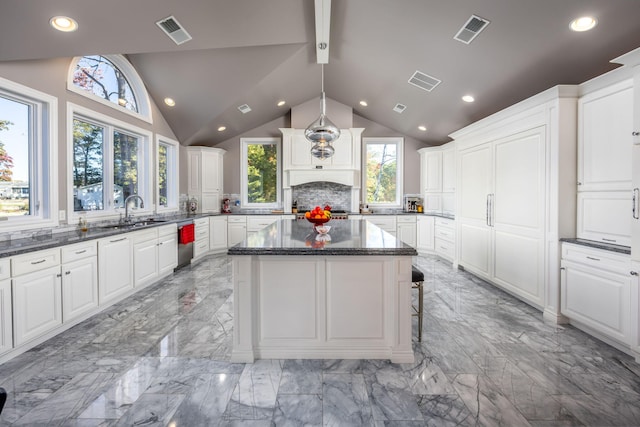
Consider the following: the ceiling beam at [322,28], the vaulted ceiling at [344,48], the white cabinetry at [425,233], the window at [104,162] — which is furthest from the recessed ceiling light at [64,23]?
the white cabinetry at [425,233]

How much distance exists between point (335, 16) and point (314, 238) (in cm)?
278

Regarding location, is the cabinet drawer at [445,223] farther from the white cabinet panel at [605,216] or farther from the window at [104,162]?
the window at [104,162]

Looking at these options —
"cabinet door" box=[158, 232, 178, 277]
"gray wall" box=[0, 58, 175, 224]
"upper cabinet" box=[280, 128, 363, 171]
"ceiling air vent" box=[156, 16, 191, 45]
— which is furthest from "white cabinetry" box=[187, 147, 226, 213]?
"ceiling air vent" box=[156, 16, 191, 45]

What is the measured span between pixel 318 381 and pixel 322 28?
12.3ft

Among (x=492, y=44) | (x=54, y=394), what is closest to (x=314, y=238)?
(x=54, y=394)

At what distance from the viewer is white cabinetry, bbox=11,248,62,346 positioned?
2.25 m

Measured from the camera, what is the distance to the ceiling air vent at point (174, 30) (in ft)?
9.42

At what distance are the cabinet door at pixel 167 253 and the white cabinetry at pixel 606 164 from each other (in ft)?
16.2

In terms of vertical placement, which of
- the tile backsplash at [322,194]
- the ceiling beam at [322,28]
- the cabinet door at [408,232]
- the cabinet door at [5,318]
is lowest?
the cabinet door at [5,318]

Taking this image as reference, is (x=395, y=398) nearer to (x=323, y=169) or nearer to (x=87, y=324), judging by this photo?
(x=87, y=324)

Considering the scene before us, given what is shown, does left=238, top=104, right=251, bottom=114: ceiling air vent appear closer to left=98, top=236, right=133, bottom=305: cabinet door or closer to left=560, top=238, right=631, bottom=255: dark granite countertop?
left=98, top=236, right=133, bottom=305: cabinet door

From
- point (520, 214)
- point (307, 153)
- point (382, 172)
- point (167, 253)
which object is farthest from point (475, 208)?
point (167, 253)

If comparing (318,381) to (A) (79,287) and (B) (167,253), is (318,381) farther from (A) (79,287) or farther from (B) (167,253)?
(B) (167,253)

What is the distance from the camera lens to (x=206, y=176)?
636cm
